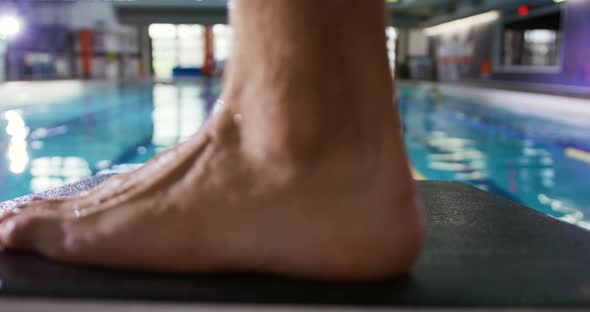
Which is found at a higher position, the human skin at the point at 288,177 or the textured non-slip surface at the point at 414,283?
the human skin at the point at 288,177

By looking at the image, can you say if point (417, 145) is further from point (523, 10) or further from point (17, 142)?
point (523, 10)

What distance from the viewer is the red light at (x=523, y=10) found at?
586 inches

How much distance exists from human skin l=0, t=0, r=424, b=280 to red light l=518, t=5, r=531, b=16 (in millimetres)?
16061

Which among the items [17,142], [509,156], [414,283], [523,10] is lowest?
[509,156]

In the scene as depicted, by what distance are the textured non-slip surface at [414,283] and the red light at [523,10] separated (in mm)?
15868

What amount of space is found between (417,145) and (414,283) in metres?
5.97

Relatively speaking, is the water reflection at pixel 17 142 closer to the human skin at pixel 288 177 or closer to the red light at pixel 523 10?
the human skin at pixel 288 177

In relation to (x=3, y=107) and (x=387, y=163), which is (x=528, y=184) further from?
(x=3, y=107)

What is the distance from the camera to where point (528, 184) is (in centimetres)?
439

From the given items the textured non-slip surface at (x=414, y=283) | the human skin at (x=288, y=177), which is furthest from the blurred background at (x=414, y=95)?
the textured non-slip surface at (x=414, y=283)

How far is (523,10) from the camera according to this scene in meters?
15.1

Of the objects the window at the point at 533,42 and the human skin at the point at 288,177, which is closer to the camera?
the human skin at the point at 288,177

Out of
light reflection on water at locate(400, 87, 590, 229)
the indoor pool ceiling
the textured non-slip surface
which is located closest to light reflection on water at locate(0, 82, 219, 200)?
the textured non-slip surface

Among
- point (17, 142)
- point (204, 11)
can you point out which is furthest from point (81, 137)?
point (204, 11)
